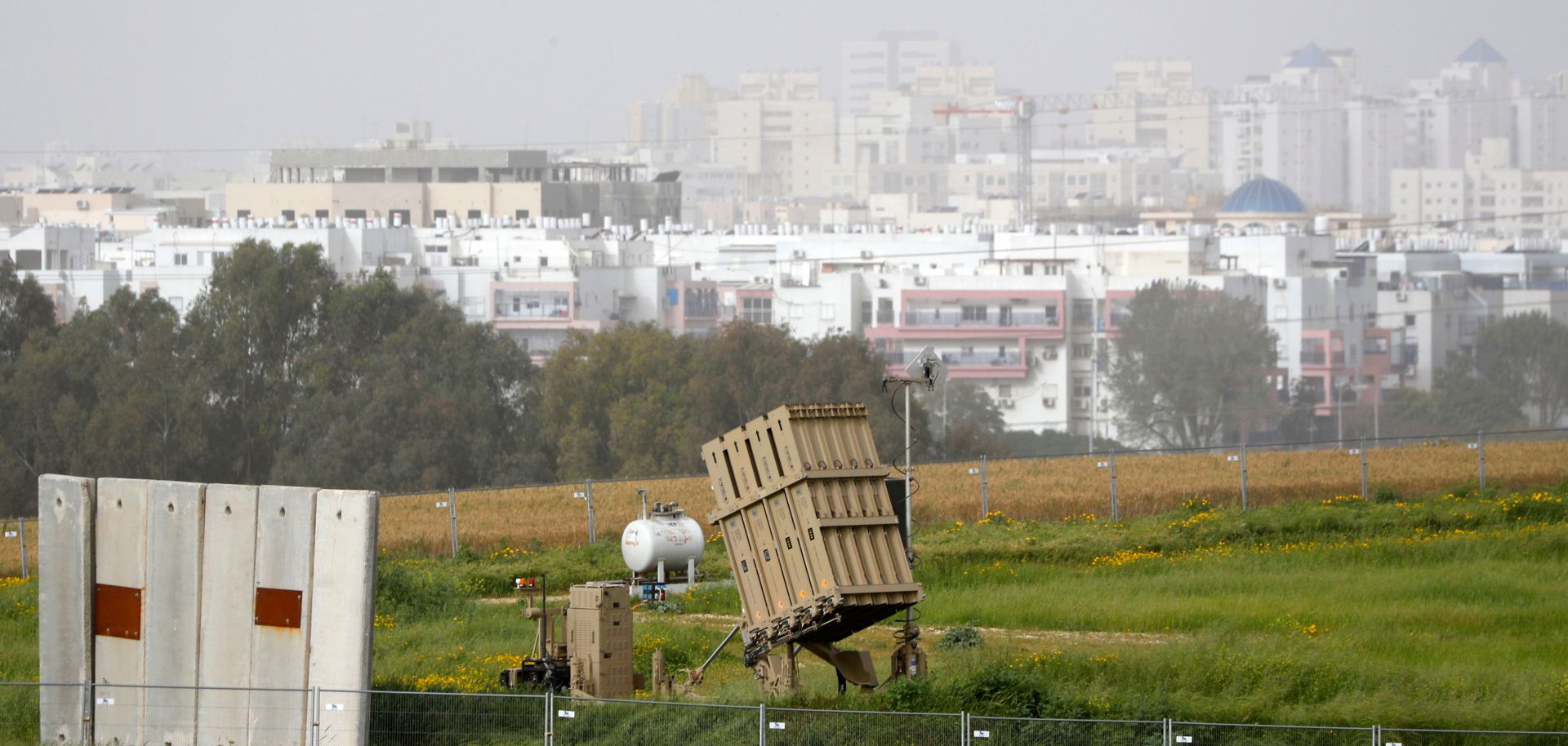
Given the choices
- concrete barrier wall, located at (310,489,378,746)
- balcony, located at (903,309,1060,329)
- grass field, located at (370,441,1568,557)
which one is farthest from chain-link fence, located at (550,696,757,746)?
balcony, located at (903,309,1060,329)

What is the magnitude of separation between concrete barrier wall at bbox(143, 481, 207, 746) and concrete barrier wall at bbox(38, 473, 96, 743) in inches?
25.6

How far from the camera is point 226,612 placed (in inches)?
755

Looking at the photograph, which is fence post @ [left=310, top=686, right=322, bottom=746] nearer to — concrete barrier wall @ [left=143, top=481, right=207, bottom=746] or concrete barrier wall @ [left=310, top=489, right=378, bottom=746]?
concrete barrier wall @ [left=310, top=489, right=378, bottom=746]

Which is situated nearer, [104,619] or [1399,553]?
[104,619]

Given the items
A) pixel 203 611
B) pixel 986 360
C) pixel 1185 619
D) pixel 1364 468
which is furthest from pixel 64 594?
pixel 986 360

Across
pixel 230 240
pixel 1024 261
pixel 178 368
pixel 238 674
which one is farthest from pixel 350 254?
pixel 238 674

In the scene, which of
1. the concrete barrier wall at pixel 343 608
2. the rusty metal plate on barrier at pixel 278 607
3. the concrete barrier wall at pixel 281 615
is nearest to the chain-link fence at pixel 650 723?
the concrete barrier wall at pixel 343 608

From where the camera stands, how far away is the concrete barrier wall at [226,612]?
19016mm

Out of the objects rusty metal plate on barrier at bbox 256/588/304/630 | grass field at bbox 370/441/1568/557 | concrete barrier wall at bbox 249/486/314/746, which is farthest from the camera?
grass field at bbox 370/441/1568/557

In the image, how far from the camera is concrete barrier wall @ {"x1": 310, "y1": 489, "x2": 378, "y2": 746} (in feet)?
60.0

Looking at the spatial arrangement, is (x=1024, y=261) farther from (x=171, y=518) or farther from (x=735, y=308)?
(x=171, y=518)

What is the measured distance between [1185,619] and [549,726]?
1195 centimetres

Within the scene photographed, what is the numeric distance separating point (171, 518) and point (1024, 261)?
14885 cm

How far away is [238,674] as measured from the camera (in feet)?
62.7
